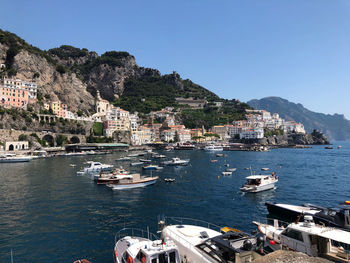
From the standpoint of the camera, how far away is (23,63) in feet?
368

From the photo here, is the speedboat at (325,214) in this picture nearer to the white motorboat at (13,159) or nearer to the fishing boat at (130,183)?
the fishing boat at (130,183)

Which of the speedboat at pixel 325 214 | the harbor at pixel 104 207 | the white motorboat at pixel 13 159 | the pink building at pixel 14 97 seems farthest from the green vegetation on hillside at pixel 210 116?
the speedboat at pixel 325 214

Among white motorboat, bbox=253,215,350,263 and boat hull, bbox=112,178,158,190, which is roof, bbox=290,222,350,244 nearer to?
white motorboat, bbox=253,215,350,263

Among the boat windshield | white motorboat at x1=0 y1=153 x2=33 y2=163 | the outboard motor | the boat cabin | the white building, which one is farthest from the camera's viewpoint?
the white building

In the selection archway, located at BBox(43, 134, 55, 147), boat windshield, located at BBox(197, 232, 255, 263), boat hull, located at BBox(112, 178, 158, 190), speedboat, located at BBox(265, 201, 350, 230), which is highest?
archway, located at BBox(43, 134, 55, 147)

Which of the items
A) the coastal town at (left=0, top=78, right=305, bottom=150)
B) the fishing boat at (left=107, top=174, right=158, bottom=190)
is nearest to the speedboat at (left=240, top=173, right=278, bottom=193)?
the fishing boat at (left=107, top=174, right=158, bottom=190)

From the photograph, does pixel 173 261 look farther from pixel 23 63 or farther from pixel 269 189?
pixel 23 63

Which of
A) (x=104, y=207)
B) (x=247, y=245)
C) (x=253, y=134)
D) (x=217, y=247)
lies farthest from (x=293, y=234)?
(x=253, y=134)

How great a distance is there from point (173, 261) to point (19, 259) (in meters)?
11.0

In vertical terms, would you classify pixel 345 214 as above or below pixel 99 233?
above

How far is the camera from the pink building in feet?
308

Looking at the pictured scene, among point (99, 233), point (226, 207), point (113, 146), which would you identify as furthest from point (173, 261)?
point (113, 146)

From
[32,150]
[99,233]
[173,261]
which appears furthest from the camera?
[32,150]

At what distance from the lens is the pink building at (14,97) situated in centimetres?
9381
